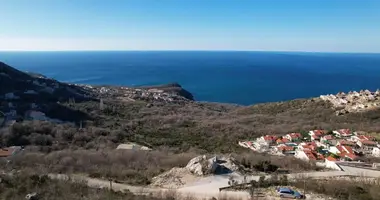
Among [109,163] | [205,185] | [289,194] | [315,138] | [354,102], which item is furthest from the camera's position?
[354,102]

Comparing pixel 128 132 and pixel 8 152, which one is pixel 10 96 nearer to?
pixel 128 132

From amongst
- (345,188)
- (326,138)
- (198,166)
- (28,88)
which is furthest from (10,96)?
(345,188)

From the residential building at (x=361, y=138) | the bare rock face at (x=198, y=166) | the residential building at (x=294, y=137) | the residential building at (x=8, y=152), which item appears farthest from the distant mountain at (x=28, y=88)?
the residential building at (x=361, y=138)

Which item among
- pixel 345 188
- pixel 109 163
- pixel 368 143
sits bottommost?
pixel 368 143

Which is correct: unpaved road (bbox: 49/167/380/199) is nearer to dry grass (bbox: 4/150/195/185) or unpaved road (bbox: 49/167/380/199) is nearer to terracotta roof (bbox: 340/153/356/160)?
dry grass (bbox: 4/150/195/185)

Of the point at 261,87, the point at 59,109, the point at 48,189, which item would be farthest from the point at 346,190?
the point at 261,87

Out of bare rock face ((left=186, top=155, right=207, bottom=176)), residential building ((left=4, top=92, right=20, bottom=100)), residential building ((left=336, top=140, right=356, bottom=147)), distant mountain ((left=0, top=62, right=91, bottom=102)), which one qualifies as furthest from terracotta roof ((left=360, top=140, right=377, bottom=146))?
residential building ((left=4, top=92, right=20, bottom=100))

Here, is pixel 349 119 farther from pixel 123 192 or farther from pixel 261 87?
pixel 261 87
